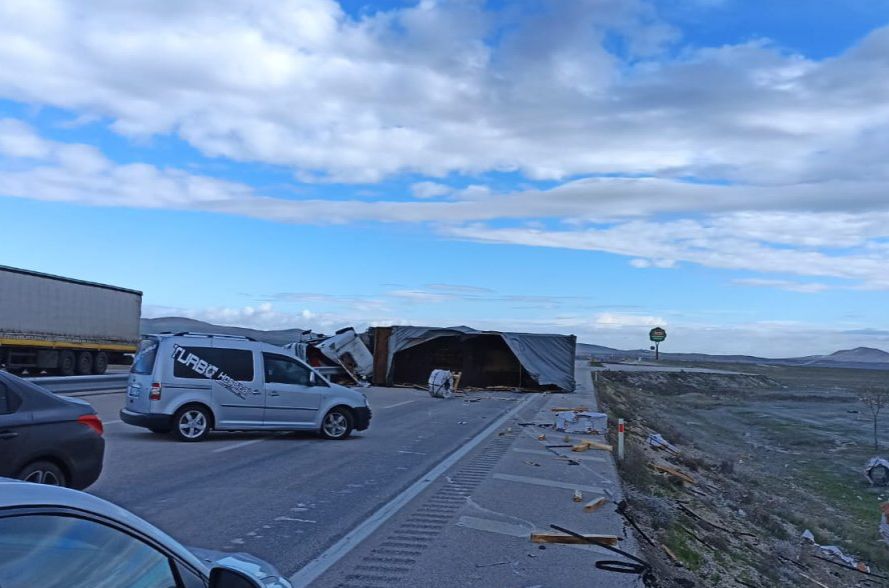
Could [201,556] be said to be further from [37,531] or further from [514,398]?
[514,398]

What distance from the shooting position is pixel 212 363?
15148mm

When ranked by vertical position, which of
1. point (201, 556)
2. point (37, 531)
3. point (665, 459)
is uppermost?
point (37, 531)

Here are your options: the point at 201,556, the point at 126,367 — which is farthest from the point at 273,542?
the point at 126,367

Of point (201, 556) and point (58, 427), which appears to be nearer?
point (201, 556)

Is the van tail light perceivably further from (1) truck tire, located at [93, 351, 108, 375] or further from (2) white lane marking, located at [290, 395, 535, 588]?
(1) truck tire, located at [93, 351, 108, 375]

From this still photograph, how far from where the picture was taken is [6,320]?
29.6m

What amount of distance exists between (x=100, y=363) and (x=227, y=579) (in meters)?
34.8

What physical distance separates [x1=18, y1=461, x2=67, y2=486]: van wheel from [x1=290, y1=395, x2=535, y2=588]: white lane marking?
2614mm

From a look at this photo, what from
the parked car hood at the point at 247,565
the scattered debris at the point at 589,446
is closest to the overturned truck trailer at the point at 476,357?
the scattered debris at the point at 589,446

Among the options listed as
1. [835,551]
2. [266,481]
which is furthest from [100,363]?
[835,551]

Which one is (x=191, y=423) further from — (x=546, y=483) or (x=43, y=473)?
(x=43, y=473)

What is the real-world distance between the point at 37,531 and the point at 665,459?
772 inches

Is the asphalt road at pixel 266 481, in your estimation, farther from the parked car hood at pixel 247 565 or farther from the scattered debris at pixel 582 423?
the parked car hood at pixel 247 565

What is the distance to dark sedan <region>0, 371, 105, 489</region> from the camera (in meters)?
7.63
